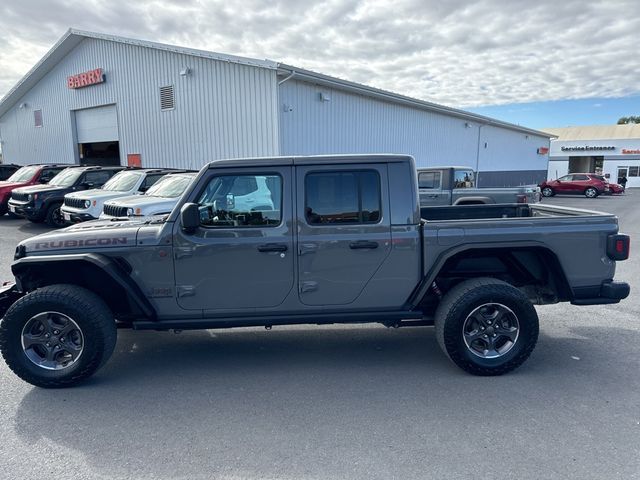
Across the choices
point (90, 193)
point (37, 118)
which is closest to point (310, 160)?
point (90, 193)

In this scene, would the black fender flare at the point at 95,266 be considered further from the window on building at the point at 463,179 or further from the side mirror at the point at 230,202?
the window on building at the point at 463,179

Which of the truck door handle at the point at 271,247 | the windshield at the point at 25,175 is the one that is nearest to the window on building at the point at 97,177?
the windshield at the point at 25,175

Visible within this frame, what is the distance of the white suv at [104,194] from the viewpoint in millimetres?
10297

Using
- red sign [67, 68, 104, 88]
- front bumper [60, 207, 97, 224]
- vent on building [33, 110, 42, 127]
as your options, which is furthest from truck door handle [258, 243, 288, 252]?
vent on building [33, 110, 42, 127]

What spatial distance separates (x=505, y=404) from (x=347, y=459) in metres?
1.46

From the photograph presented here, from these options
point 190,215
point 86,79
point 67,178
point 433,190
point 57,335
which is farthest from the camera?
point 86,79

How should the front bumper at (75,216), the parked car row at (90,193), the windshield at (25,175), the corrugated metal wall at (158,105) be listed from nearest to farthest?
the parked car row at (90,193)
the front bumper at (75,216)
the corrugated metal wall at (158,105)
the windshield at (25,175)

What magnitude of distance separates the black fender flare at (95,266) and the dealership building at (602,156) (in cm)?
4716

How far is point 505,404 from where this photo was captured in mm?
3443

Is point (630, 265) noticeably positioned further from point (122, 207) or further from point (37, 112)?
point (37, 112)

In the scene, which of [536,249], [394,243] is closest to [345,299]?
[394,243]

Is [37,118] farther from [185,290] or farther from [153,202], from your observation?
[185,290]

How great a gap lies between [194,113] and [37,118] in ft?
45.3

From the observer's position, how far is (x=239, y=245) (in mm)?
3791
